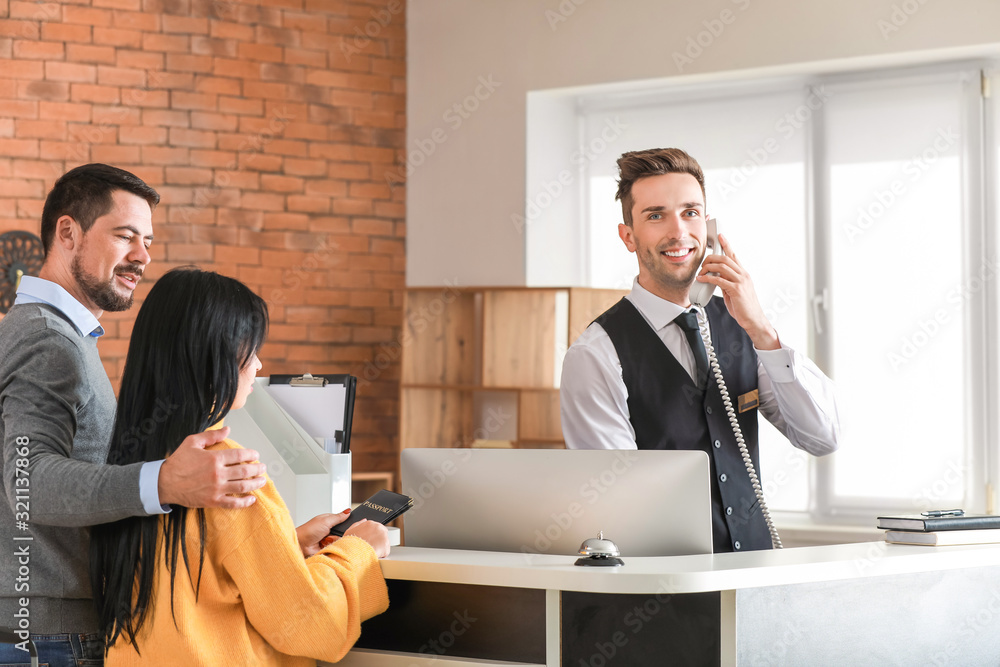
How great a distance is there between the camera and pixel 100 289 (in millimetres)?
1949

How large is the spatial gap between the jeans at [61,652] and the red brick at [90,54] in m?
3.72

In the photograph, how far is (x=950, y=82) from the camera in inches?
179

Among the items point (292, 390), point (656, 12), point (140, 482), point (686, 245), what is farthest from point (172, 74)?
point (140, 482)

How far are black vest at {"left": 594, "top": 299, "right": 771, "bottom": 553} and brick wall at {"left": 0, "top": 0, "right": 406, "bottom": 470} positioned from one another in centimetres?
300

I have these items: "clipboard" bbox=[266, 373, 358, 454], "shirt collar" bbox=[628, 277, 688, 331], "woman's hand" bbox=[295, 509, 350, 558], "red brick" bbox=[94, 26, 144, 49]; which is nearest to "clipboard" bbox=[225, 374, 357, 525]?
"clipboard" bbox=[266, 373, 358, 454]

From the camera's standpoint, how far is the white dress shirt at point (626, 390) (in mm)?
2346

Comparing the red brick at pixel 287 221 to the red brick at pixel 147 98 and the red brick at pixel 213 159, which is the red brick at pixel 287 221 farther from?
the red brick at pixel 147 98

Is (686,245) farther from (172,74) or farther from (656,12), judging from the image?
(172,74)

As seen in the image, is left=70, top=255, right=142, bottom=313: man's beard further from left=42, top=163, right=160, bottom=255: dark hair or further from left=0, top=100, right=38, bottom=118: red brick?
left=0, top=100, right=38, bottom=118: red brick

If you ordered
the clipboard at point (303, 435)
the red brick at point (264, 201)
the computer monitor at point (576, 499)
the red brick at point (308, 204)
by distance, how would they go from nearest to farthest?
the computer monitor at point (576, 499) < the clipboard at point (303, 435) < the red brick at point (264, 201) < the red brick at point (308, 204)

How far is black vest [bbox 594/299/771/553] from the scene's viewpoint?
2.38 metres

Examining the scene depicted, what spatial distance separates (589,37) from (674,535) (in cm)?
362

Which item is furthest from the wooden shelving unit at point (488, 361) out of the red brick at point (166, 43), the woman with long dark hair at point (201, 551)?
the woman with long dark hair at point (201, 551)

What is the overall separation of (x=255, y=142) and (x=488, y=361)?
1650 millimetres
